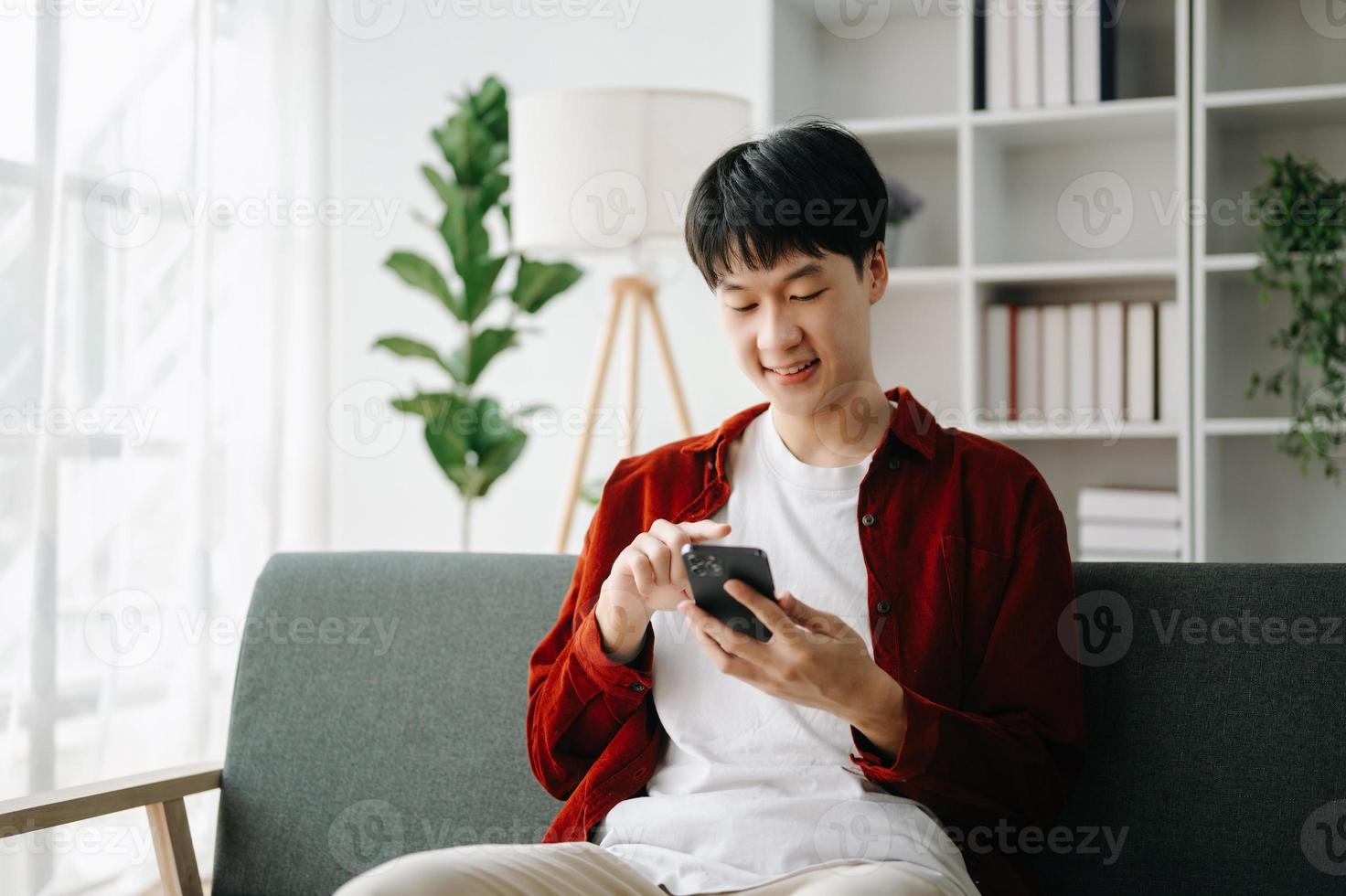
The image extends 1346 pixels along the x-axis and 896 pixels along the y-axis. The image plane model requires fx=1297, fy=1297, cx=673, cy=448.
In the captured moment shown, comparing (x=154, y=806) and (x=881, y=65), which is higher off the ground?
(x=881, y=65)

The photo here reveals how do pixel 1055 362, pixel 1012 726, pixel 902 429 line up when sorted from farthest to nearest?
pixel 1055 362, pixel 902 429, pixel 1012 726

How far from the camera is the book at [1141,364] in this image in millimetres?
3055

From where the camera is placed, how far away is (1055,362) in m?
3.14

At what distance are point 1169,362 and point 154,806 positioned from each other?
7.85 feet

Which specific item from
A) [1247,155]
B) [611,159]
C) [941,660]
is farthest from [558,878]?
[1247,155]

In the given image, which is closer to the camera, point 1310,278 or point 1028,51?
point 1310,278

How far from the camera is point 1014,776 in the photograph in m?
1.31

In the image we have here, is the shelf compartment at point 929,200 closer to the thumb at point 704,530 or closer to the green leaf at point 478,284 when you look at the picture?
the green leaf at point 478,284

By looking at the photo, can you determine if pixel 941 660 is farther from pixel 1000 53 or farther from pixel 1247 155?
pixel 1247 155

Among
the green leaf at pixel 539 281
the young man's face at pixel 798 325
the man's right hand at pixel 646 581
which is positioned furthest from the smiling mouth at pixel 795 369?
the green leaf at pixel 539 281

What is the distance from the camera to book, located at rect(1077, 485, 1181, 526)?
2998 mm

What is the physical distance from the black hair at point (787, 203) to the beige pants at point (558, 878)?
633 mm

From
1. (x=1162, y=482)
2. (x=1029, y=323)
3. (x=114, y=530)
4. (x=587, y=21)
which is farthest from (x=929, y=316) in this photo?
(x=114, y=530)

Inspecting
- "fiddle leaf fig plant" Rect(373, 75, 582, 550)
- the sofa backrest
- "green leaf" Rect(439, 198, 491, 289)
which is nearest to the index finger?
the sofa backrest
